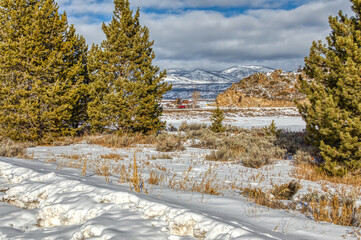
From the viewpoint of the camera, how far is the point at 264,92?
58281mm

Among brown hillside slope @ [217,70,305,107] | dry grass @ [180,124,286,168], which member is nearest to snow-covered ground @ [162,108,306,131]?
dry grass @ [180,124,286,168]

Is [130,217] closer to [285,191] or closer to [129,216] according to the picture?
[129,216]

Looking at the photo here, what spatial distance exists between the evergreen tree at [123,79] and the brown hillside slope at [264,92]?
4576cm

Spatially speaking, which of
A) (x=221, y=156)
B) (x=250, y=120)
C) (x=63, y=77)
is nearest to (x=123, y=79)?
(x=63, y=77)

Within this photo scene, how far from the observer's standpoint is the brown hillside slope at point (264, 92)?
55375mm

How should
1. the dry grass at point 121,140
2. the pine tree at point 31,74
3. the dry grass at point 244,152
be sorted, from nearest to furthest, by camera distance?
the dry grass at point 244,152, the pine tree at point 31,74, the dry grass at point 121,140

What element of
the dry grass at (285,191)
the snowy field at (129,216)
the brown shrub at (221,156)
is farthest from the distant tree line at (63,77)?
the dry grass at (285,191)

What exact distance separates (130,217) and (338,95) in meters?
6.54

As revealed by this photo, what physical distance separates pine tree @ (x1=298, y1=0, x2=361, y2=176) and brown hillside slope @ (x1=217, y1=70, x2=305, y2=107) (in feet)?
164

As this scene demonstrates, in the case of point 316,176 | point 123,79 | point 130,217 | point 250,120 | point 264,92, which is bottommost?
point 316,176

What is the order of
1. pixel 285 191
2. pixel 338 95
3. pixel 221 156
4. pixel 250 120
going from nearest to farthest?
pixel 285 191, pixel 338 95, pixel 221 156, pixel 250 120

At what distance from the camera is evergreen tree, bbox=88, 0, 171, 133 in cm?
1295

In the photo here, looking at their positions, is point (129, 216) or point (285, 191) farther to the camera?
point (285, 191)

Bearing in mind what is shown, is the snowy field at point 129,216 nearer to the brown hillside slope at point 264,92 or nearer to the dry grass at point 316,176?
the dry grass at point 316,176
